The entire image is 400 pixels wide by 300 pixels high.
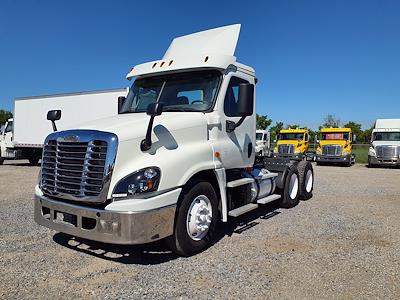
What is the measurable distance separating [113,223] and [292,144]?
934 inches

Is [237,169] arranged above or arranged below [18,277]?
above

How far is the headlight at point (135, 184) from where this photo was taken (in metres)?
4.00

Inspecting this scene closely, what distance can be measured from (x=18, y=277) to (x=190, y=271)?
77.7 inches

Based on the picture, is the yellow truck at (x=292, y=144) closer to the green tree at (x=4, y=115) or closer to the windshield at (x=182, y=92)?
the windshield at (x=182, y=92)

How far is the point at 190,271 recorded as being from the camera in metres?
4.20

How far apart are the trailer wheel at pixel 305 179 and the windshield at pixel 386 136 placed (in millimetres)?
17589

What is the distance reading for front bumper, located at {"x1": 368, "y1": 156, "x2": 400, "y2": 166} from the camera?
74.8 ft

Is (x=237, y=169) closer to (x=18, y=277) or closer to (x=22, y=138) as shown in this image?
(x=18, y=277)

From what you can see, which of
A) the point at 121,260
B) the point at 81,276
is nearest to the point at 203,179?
the point at 121,260

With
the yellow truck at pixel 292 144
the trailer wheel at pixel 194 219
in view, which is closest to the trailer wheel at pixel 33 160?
the yellow truck at pixel 292 144

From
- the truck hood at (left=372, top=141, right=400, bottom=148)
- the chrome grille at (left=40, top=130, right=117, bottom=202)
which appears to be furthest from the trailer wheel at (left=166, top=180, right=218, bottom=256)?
the truck hood at (left=372, top=141, right=400, bottom=148)

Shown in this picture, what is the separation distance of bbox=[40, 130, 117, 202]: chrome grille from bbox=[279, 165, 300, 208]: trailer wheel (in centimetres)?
493

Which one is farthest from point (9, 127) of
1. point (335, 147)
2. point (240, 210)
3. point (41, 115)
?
point (335, 147)

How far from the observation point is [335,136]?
84.6 feet
